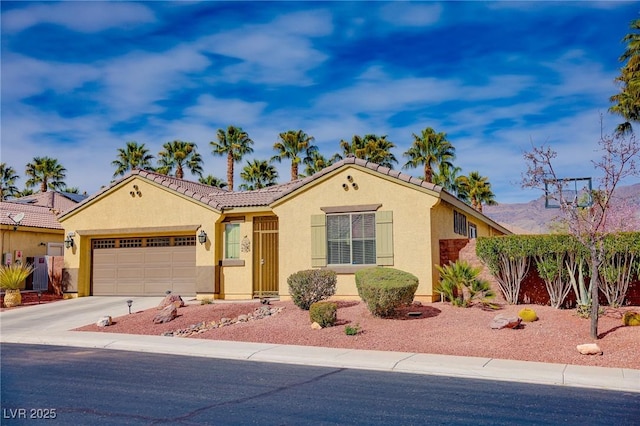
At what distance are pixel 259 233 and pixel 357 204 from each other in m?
4.31

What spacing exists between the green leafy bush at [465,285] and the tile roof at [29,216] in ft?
62.1

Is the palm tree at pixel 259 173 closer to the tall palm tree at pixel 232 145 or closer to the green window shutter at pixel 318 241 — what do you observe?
the tall palm tree at pixel 232 145

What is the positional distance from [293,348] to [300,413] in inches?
207

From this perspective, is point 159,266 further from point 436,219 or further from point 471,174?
point 471,174

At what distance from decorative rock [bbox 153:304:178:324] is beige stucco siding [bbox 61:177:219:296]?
14.4ft

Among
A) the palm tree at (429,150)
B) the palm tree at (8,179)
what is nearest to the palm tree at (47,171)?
the palm tree at (8,179)

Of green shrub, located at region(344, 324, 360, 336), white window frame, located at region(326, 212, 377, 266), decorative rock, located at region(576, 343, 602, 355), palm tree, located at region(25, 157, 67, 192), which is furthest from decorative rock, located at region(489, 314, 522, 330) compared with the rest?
palm tree, located at region(25, 157, 67, 192)

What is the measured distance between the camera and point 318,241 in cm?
1909

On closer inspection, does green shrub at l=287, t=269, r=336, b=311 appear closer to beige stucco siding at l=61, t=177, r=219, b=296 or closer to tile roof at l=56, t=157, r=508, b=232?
tile roof at l=56, t=157, r=508, b=232

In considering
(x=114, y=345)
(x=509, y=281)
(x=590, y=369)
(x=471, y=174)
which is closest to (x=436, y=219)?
(x=509, y=281)

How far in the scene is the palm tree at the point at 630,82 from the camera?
28.0 m

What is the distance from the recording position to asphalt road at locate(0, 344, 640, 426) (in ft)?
23.0

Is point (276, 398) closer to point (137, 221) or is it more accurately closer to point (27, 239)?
point (137, 221)

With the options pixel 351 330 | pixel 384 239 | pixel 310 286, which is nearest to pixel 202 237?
pixel 310 286
